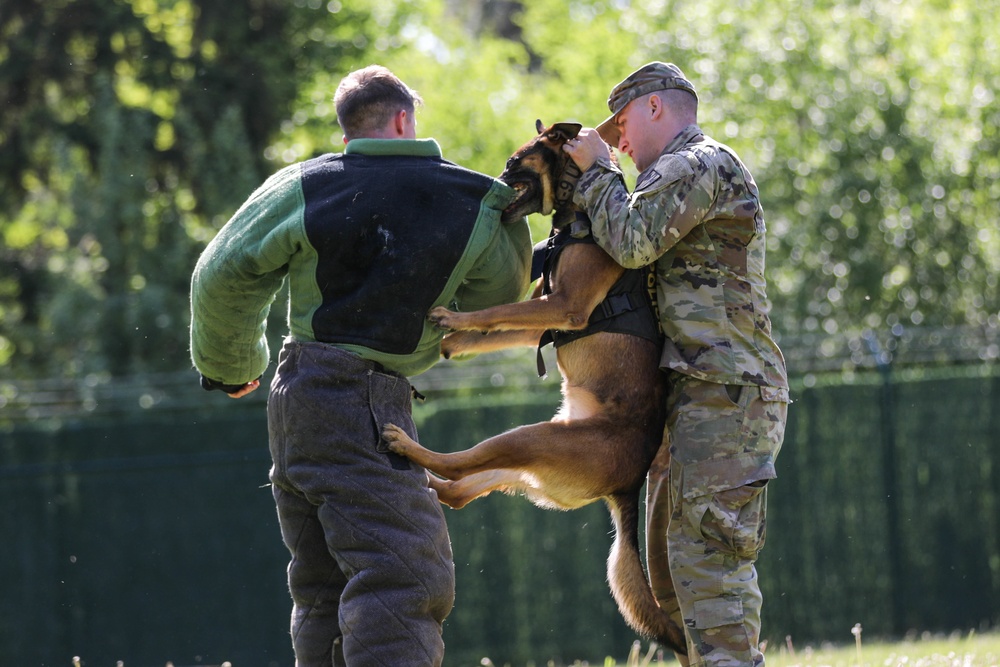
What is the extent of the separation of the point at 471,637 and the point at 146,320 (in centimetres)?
489

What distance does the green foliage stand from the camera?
12211mm

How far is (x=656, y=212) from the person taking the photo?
3447 millimetres

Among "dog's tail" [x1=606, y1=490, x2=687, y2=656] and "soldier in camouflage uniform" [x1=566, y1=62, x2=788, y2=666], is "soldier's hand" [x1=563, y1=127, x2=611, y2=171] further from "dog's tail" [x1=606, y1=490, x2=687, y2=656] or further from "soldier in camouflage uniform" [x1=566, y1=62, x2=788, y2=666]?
"dog's tail" [x1=606, y1=490, x2=687, y2=656]

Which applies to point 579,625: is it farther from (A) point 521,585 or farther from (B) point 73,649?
(B) point 73,649

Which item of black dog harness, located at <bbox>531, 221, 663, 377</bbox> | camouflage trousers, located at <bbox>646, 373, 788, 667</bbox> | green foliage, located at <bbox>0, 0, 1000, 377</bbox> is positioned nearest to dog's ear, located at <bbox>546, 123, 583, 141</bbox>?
black dog harness, located at <bbox>531, 221, 663, 377</bbox>

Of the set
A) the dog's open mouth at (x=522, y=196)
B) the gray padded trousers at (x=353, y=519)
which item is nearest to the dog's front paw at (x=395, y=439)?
the gray padded trousers at (x=353, y=519)

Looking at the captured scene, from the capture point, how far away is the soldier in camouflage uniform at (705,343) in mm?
3482

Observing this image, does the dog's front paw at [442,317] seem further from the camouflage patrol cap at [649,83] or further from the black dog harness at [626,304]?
the camouflage patrol cap at [649,83]

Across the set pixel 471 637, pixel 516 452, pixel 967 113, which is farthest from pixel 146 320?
pixel 967 113

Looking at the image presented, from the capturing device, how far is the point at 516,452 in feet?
12.5

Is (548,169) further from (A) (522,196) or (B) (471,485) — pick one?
(B) (471,485)

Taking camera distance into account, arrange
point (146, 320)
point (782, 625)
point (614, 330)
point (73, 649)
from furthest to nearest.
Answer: point (146, 320)
point (782, 625)
point (73, 649)
point (614, 330)

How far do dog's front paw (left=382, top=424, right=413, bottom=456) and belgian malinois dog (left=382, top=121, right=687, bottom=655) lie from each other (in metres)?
0.30

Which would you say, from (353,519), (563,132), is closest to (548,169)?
(563,132)
